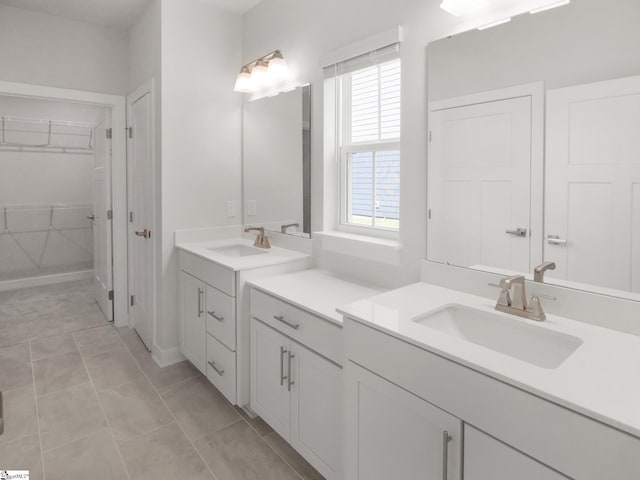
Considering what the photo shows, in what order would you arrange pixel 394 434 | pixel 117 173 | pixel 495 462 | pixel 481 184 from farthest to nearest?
pixel 117 173 → pixel 481 184 → pixel 394 434 → pixel 495 462

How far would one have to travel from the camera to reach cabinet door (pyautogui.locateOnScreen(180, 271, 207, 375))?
2539 millimetres

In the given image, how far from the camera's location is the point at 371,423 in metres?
1.32

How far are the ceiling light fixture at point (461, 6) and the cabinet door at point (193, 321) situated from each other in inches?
76.6

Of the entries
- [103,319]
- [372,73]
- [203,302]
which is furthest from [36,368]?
[372,73]

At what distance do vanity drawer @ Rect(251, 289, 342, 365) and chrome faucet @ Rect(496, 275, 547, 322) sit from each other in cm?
60

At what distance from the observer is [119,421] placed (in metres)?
2.21

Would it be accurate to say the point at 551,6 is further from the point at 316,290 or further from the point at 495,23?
the point at 316,290

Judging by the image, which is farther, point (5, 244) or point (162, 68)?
point (5, 244)

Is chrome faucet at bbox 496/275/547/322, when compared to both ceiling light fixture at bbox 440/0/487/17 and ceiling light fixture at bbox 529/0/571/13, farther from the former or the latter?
ceiling light fixture at bbox 440/0/487/17

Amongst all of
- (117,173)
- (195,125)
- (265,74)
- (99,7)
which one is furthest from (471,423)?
(99,7)

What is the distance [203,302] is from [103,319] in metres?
1.89

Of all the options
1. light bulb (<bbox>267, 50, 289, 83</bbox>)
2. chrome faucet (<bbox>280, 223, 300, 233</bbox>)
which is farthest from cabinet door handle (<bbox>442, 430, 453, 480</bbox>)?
light bulb (<bbox>267, 50, 289, 83</bbox>)

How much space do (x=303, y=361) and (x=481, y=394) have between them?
2.86 ft

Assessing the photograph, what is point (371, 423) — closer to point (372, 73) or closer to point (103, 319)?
point (372, 73)
